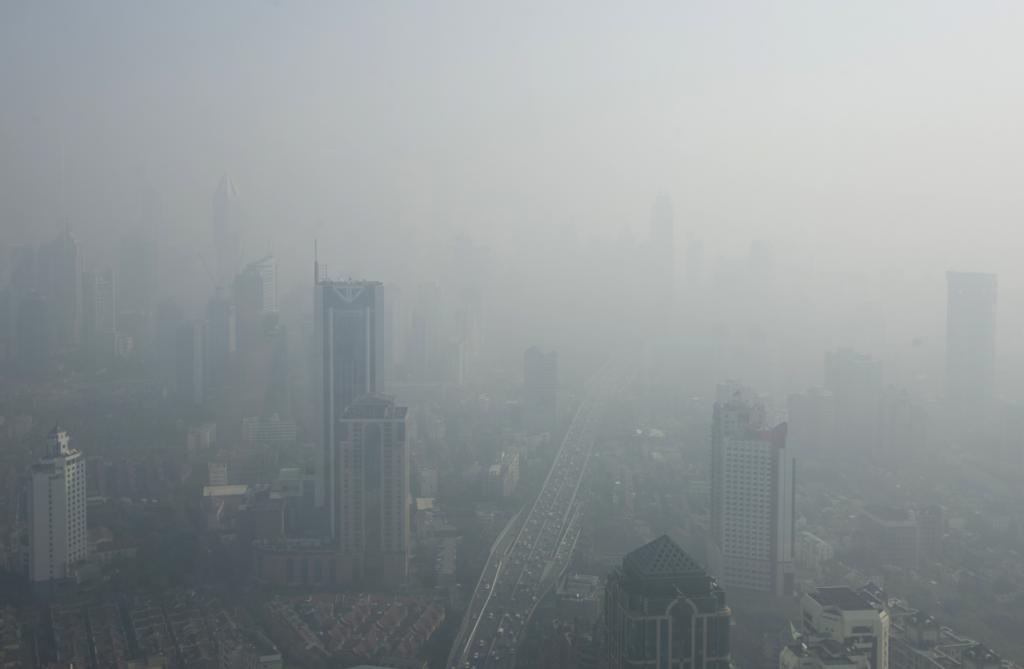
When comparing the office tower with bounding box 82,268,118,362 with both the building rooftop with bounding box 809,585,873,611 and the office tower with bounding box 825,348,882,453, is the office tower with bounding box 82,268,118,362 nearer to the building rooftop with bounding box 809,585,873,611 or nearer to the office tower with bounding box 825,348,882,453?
the building rooftop with bounding box 809,585,873,611

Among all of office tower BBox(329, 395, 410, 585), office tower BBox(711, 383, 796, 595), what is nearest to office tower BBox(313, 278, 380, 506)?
office tower BBox(329, 395, 410, 585)

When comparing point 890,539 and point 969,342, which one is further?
point 969,342

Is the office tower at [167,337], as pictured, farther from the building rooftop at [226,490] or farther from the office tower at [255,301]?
the building rooftop at [226,490]

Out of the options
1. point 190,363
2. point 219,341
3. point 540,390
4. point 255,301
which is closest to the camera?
point 255,301

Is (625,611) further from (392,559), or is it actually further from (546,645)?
(392,559)

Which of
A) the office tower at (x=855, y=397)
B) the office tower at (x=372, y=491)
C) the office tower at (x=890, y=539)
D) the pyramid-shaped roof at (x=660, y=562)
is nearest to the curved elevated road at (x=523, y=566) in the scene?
the office tower at (x=372, y=491)

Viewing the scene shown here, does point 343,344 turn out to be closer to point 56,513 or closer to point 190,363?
point 190,363

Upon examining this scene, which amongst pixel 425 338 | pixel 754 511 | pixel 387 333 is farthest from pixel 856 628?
pixel 425 338
